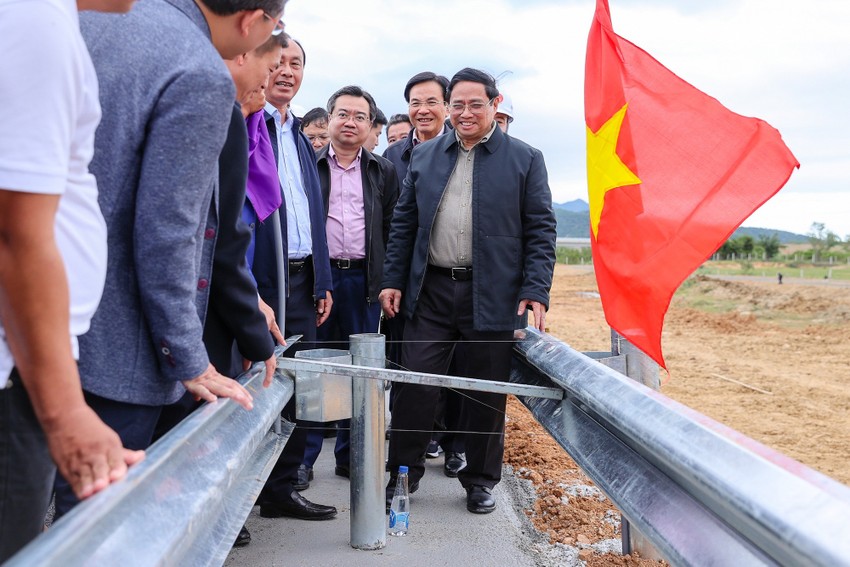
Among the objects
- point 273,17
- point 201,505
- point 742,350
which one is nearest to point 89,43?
point 273,17

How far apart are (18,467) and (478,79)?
3428 mm

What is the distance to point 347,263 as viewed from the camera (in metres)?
4.92

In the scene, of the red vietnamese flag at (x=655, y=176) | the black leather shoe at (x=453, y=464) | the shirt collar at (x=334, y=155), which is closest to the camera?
the red vietnamese flag at (x=655, y=176)

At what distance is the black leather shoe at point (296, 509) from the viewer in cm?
379

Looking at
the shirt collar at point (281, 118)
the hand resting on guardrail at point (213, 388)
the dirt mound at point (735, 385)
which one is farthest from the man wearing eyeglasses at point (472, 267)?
the hand resting on guardrail at point (213, 388)

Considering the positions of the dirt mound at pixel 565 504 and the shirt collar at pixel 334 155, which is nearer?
the dirt mound at pixel 565 504

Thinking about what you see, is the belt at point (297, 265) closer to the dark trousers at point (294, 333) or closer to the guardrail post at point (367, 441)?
the dark trousers at point (294, 333)

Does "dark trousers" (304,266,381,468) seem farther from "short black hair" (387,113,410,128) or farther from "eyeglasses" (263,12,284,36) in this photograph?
"short black hair" (387,113,410,128)

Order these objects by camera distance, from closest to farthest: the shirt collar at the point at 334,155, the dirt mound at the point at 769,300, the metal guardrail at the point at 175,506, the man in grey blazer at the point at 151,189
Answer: the metal guardrail at the point at 175,506 → the man in grey blazer at the point at 151,189 → the shirt collar at the point at 334,155 → the dirt mound at the point at 769,300

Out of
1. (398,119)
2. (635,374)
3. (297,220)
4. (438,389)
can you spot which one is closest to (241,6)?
(635,374)

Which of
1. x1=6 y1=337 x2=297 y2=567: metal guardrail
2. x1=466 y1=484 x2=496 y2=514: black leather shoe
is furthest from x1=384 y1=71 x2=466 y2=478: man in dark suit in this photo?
x1=6 y1=337 x2=297 y2=567: metal guardrail

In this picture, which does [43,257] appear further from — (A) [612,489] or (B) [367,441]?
(B) [367,441]

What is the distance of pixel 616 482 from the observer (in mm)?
2102

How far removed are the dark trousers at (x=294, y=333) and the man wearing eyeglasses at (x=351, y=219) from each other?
1.86 ft
